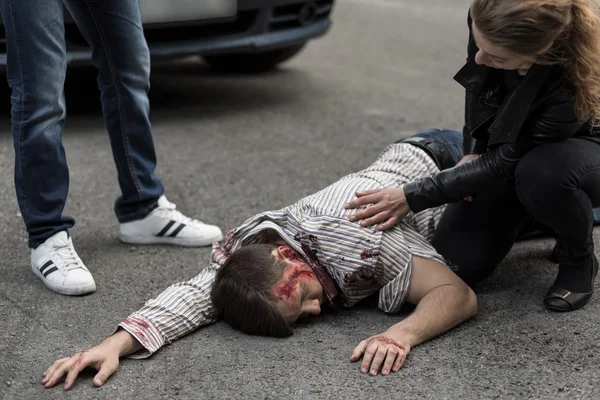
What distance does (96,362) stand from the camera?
2545mm

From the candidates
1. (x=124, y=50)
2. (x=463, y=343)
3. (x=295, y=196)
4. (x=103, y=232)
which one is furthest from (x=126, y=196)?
(x=463, y=343)

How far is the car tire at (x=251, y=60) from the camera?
6387 millimetres

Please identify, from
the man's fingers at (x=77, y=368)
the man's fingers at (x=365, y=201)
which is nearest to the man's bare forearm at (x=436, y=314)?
the man's fingers at (x=365, y=201)

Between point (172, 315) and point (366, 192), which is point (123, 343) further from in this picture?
point (366, 192)

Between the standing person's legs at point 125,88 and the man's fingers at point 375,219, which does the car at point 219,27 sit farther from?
the man's fingers at point 375,219

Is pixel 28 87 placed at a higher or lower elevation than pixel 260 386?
higher

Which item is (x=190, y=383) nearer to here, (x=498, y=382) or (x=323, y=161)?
(x=498, y=382)

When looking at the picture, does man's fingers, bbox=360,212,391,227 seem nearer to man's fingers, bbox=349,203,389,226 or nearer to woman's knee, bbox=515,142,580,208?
man's fingers, bbox=349,203,389,226

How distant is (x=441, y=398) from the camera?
2410mm

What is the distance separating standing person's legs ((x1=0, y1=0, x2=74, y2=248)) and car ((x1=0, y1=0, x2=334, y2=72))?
162 cm

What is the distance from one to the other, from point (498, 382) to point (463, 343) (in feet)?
0.83

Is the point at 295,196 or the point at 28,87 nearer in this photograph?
the point at 28,87

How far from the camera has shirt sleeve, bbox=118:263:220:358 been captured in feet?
8.76

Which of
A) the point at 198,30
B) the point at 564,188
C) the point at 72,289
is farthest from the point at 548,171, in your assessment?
the point at 198,30
